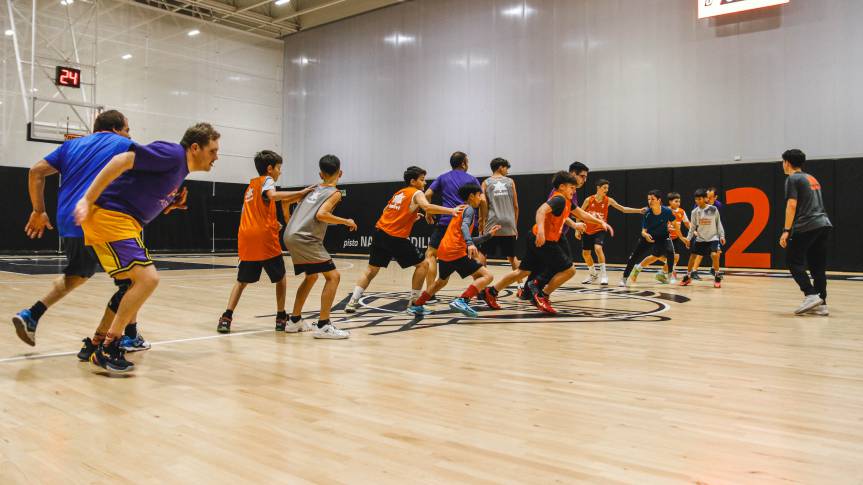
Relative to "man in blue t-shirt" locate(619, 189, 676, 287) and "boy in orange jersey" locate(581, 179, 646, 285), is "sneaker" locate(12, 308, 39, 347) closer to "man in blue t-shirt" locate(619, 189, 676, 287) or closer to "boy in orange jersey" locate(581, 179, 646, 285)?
"boy in orange jersey" locate(581, 179, 646, 285)

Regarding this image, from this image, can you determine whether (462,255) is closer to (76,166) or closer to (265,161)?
(265,161)

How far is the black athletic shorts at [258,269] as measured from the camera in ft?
17.1

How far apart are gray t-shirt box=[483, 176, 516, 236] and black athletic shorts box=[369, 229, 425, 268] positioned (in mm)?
1152

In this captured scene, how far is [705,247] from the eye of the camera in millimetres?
10609

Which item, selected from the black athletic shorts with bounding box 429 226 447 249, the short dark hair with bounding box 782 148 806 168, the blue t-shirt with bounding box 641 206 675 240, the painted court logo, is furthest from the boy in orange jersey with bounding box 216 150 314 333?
the blue t-shirt with bounding box 641 206 675 240

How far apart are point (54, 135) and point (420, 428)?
1719 cm

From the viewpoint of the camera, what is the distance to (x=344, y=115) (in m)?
22.3

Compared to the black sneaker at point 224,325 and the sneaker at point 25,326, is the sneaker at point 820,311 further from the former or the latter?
the sneaker at point 25,326

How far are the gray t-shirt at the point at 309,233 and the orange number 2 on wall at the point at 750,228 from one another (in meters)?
12.4

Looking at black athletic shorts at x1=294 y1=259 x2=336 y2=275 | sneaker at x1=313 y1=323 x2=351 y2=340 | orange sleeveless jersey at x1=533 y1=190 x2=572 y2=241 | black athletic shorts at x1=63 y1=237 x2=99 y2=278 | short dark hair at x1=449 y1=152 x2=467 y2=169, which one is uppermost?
short dark hair at x1=449 y1=152 x2=467 y2=169

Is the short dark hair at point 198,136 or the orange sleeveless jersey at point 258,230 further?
the orange sleeveless jersey at point 258,230

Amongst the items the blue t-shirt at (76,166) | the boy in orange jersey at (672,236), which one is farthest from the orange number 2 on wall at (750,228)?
the blue t-shirt at (76,166)

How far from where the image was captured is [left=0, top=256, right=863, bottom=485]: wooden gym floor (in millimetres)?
2205

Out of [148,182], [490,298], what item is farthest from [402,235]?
[148,182]
